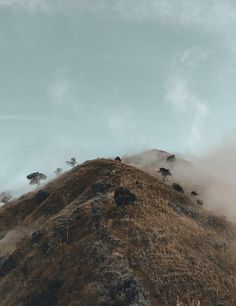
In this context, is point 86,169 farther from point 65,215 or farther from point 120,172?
point 65,215

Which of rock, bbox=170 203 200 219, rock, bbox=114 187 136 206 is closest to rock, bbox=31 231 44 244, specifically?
rock, bbox=114 187 136 206

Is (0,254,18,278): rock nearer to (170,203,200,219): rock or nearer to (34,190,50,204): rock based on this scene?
(34,190,50,204): rock

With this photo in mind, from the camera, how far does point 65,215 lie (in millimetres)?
135875

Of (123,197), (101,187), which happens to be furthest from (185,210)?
(101,187)

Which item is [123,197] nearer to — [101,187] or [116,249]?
[101,187]

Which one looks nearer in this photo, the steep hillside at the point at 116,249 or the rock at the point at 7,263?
the steep hillside at the point at 116,249

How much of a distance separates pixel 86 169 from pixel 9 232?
33000 millimetres

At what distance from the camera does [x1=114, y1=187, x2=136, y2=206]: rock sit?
134375 millimetres

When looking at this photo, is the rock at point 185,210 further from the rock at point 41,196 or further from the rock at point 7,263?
the rock at point 7,263

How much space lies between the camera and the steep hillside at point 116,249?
103562mm

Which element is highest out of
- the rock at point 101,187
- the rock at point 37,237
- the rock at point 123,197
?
the rock at point 101,187

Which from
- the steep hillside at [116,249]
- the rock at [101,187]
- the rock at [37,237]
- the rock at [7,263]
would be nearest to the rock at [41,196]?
the steep hillside at [116,249]

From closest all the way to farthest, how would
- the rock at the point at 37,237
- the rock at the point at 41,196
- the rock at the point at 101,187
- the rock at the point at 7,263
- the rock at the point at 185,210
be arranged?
the rock at the point at 7,263, the rock at the point at 37,237, the rock at the point at 185,210, the rock at the point at 101,187, the rock at the point at 41,196

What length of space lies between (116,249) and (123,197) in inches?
915
